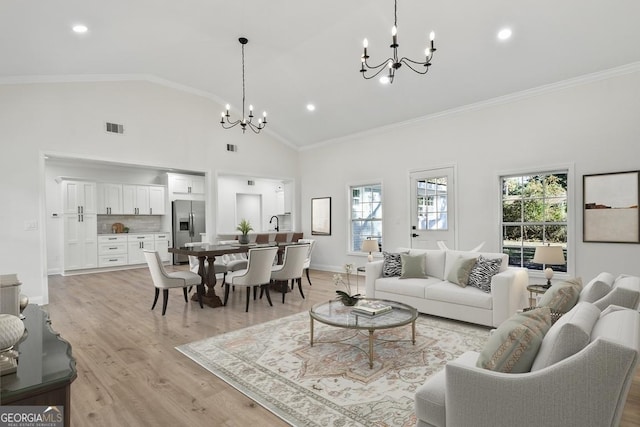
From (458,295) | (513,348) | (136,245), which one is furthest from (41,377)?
(136,245)

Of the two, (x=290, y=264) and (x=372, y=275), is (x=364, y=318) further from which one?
(x=290, y=264)

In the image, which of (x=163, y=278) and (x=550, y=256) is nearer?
(x=550, y=256)

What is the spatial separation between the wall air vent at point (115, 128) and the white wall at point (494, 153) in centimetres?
421

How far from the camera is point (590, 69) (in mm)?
4402

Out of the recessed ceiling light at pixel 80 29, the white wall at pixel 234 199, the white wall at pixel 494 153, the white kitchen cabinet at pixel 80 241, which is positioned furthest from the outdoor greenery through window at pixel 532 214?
the white kitchen cabinet at pixel 80 241

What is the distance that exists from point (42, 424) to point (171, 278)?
3343 mm

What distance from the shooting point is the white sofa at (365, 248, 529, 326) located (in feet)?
11.8

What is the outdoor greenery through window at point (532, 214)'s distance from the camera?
192 inches

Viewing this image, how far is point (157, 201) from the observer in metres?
9.17

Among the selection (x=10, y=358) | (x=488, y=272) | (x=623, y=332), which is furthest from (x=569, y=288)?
(x=10, y=358)

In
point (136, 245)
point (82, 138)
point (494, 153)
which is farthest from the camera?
point (136, 245)

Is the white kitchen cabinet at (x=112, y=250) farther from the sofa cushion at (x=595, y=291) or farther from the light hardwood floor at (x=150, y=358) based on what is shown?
the sofa cushion at (x=595, y=291)

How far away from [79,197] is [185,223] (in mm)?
2451

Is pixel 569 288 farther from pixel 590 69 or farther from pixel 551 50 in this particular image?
pixel 590 69
